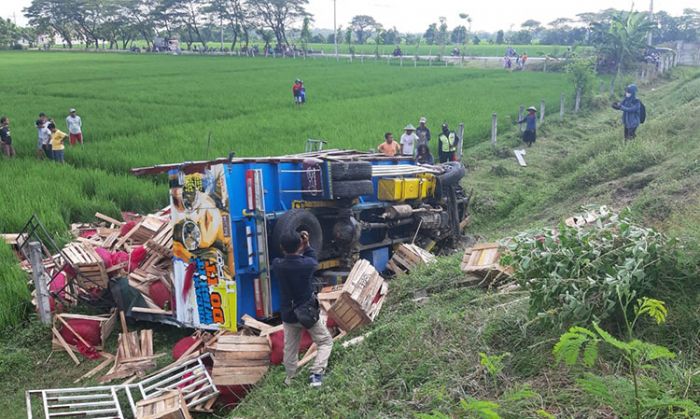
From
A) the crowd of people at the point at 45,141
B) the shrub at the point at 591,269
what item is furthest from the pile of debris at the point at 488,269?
the crowd of people at the point at 45,141

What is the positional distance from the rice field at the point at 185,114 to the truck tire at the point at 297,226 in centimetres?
154

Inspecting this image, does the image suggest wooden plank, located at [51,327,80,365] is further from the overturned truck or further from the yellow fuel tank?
the yellow fuel tank

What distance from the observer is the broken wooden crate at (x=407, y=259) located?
8523 mm

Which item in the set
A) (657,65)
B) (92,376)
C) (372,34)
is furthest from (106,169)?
(372,34)

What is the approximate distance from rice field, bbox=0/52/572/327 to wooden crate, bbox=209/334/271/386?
279cm

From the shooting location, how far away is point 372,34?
398 feet

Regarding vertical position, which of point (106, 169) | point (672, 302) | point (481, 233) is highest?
point (672, 302)

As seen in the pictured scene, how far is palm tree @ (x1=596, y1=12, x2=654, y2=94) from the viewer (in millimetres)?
33625

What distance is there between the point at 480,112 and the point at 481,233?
12941 millimetres

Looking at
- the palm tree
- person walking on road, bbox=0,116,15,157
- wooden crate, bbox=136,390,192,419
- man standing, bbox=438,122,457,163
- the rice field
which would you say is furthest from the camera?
the palm tree

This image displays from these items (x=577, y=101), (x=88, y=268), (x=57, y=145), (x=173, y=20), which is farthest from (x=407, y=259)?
(x=173, y=20)

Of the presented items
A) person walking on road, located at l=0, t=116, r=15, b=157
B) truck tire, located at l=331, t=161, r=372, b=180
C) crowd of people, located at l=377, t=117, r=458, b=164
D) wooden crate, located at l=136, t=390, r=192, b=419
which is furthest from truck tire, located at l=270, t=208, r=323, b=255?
person walking on road, located at l=0, t=116, r=15, b=157

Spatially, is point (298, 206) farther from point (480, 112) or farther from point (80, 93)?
point (80, 93)

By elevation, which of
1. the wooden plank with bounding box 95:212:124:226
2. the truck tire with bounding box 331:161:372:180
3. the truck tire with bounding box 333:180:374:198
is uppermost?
the truck tire with bounding box 331:161:372:180
